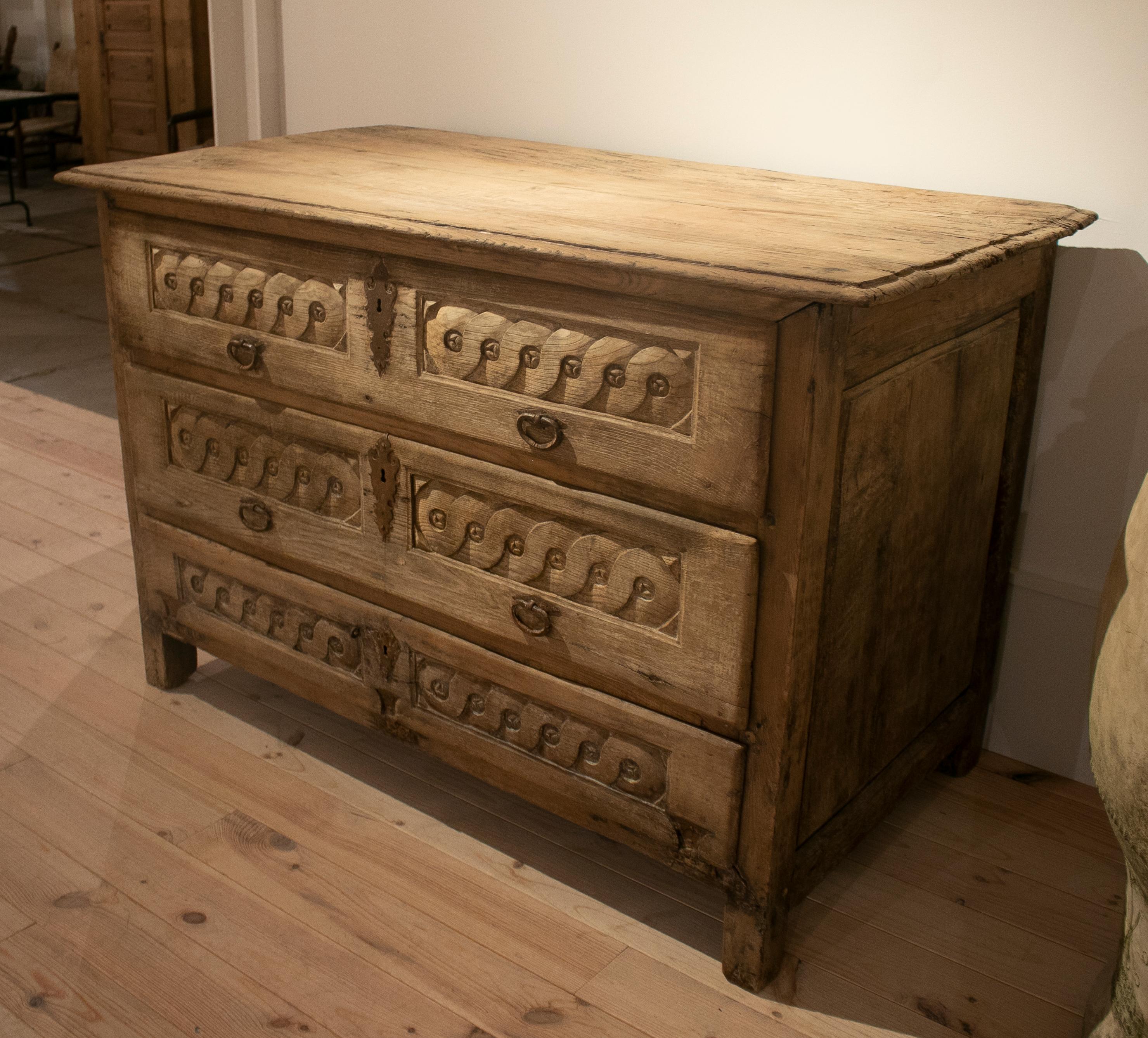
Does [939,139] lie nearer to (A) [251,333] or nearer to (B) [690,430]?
(B) [690,430]

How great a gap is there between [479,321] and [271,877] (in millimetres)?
850

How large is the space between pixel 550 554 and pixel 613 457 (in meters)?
0.19

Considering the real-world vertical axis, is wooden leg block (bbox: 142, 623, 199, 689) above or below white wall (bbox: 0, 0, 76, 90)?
below

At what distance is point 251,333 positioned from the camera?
181cm

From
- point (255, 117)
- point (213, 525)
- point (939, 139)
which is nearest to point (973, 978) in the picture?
point (939, 139)

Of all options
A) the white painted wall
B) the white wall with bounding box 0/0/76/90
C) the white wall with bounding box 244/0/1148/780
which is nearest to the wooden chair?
the white wall with bounding box 0/0/76/90

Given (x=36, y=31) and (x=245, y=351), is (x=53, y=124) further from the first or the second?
(x=245, y=351)

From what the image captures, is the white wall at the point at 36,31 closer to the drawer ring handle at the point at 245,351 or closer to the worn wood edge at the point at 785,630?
the drawer ring handle at the point at 245,351

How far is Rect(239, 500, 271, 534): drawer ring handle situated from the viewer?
6.25ft

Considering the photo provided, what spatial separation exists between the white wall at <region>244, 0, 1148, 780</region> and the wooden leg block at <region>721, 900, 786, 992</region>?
28.3 inches

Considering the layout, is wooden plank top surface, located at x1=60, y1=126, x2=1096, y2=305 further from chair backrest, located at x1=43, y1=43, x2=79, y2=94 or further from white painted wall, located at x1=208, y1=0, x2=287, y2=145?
chair backrest, located at x1=43, y1=43, x2=79, y2=94

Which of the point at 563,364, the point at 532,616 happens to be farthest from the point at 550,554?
the point at 563,364

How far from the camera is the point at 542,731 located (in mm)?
1690

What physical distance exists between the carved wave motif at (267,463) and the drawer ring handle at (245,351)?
0.11 m
